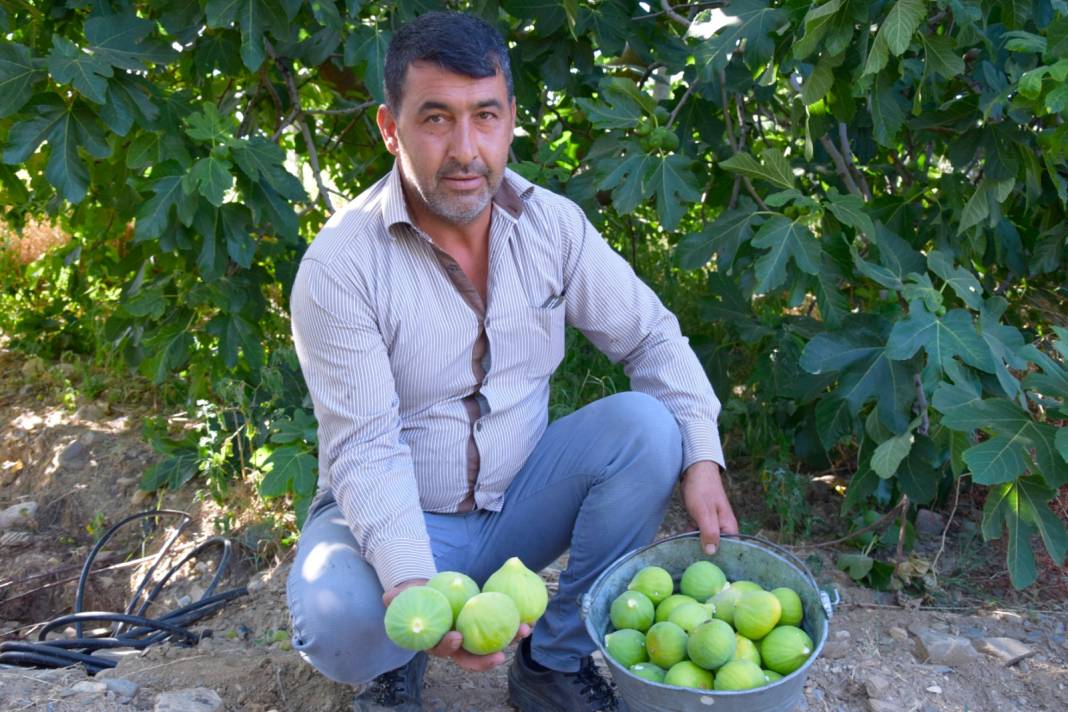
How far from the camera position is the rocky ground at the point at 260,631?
2.84 meters

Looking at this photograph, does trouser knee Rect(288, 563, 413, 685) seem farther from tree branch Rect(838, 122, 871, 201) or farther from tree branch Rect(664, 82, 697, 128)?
tree branch Rect(838, 122, 871, 201)

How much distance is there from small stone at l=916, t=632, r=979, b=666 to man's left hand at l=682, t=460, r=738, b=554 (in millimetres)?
898

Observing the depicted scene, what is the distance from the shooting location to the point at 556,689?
2633mm

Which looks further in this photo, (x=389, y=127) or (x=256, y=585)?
(x=256, y=585)

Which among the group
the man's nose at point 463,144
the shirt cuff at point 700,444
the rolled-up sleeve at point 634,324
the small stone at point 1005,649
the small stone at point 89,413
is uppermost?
the man's nose at point 463,144

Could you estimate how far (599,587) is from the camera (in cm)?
238

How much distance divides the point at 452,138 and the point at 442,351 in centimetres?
47

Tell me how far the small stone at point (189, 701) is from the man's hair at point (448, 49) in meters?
1.49

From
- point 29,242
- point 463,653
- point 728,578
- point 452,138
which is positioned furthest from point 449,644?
point 29,242

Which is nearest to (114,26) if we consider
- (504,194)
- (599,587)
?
(504,194)

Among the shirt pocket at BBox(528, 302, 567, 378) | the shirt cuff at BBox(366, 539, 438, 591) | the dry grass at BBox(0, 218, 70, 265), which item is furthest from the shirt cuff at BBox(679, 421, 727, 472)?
the dry grass at BBox(0, 218, 70, 265)

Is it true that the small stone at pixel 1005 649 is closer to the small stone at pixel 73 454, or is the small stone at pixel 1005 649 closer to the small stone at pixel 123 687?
the small stone at pixel 123 687

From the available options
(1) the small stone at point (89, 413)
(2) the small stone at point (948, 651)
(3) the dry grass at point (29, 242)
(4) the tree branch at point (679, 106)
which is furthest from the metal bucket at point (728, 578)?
(3) the dry grass at point (29, 242)

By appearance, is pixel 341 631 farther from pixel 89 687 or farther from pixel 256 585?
pixel 256 585
